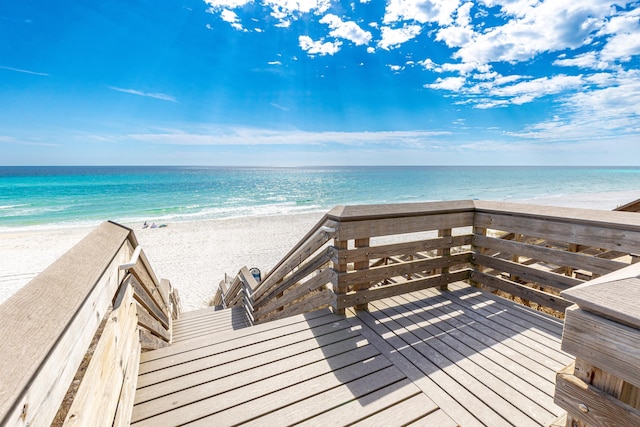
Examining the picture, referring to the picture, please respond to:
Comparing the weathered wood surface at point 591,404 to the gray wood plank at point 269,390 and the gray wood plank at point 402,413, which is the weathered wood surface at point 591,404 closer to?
the gray wood plank at point 402,413

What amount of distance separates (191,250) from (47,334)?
55.6 ft

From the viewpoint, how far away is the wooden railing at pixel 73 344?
0.73 metres

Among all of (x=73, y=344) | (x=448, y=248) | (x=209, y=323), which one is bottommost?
(x=209, y=323)

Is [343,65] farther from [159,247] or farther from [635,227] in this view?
[635,227]

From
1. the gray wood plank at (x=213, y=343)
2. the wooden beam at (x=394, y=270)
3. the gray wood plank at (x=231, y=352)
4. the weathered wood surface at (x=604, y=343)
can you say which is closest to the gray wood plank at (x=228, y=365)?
the gray wood plank at (x=231, y=352)

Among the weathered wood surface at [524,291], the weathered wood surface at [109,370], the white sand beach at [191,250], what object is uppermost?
the weathered wood surface at [109,370]

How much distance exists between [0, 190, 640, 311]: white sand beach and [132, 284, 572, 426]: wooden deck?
8.11m

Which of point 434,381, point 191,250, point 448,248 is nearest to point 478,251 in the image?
point 448,248

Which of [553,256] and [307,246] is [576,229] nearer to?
[553,256]

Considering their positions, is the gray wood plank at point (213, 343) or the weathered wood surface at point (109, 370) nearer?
the weathered wood surface at point (109, 370)

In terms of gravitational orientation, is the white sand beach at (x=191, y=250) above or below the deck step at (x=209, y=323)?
below

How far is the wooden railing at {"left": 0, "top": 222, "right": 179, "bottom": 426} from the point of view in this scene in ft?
2.40

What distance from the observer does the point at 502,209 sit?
362 cm

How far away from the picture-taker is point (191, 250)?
1631 centimetres
